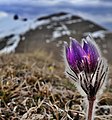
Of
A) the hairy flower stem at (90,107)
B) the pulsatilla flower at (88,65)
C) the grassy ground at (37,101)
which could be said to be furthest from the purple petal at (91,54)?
the grassy ground at (37,101)

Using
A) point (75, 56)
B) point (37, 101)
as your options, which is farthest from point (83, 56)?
point (37, 101)

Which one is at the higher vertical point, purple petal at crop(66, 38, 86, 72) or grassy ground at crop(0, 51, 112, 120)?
purple petal at crop(66, 38, 86, 72)

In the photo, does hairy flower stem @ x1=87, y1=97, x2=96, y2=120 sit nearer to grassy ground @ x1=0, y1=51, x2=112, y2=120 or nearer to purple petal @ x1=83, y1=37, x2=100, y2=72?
purple petal @ x1=83, y1=37, x2=100, y2=72

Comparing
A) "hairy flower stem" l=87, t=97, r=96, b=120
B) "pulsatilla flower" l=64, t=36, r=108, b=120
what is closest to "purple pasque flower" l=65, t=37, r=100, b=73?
"pulsatilla flower" l=64, t=36, r=108, b=120

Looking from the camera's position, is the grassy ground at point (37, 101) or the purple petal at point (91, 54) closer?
the purple petal at point (91, 54)

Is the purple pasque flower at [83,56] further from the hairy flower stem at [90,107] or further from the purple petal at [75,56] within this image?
the hairy flower stem at [90,107]

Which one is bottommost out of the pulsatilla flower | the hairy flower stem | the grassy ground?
A: the grassy ground

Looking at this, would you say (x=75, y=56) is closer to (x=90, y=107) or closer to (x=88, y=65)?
(x=88, y=65)

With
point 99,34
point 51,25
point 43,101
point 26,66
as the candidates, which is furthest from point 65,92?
point 51,25
